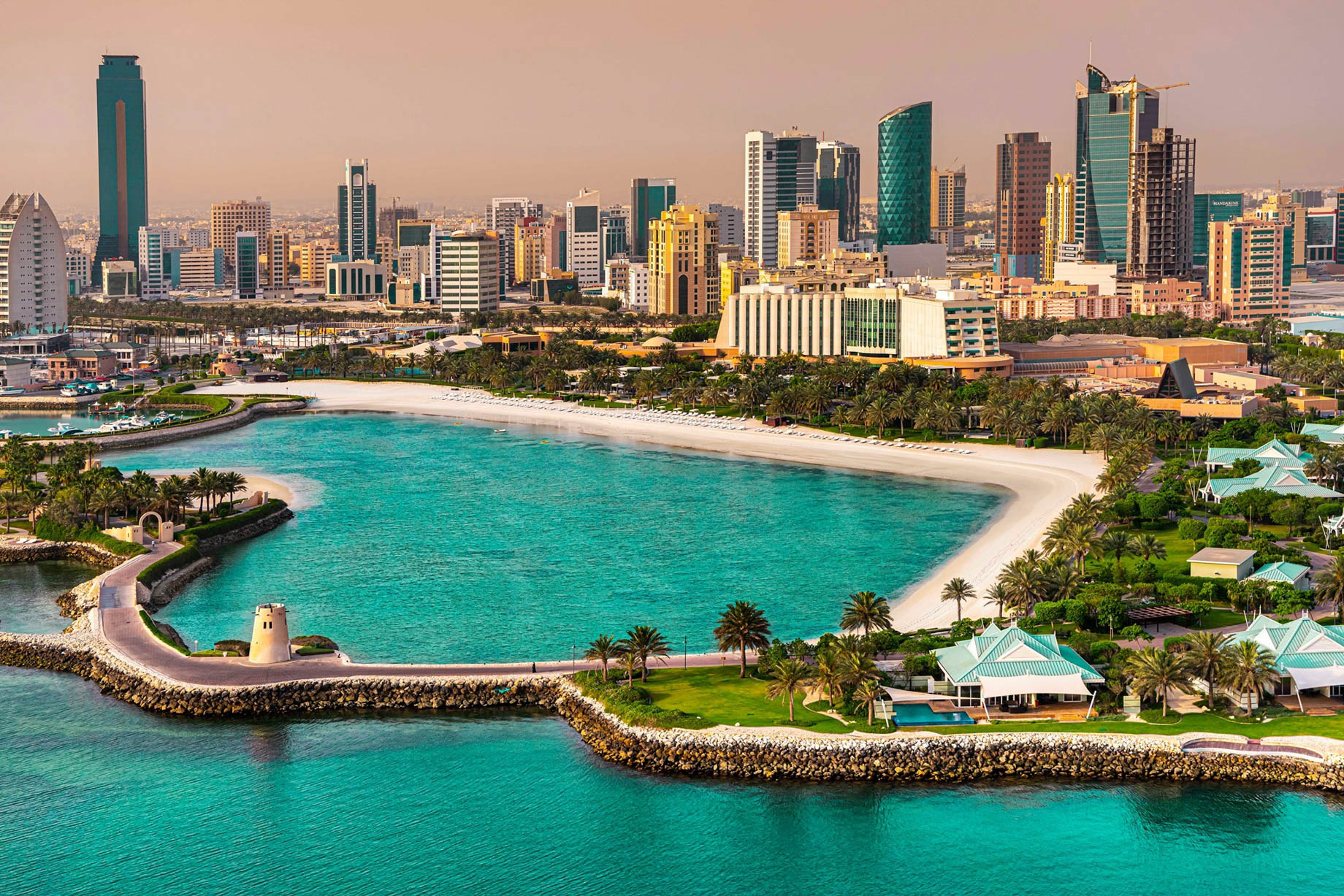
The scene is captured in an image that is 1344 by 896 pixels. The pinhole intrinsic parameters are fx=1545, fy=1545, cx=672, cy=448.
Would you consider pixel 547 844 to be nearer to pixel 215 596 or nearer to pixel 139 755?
pixel 139 755

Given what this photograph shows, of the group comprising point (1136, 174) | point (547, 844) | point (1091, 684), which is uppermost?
point (1136, 174)

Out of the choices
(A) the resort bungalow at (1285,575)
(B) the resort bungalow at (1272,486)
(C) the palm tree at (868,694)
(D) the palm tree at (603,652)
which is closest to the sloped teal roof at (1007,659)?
(C) the palm tree at (868,694)

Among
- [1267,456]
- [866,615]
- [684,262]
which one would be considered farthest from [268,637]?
[684,262]

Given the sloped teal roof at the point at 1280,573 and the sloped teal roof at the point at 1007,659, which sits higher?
the sloped teal roof at the point at 1280,573

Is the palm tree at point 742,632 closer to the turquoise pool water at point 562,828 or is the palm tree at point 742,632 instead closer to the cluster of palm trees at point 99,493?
the turquoise pool water at point 562,828

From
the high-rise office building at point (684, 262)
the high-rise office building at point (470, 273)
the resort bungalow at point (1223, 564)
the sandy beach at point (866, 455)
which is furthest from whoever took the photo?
the high-rise office building at point (470, 273)

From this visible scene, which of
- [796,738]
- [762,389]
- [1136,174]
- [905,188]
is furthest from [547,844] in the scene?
[905,188]

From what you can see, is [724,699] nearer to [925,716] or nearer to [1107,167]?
[925,716]
